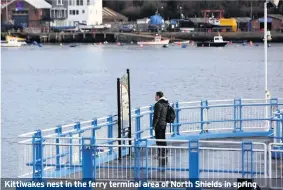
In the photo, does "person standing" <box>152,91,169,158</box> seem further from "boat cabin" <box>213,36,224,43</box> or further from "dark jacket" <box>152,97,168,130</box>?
"boat cabin" <box>213,36,224,43</box>

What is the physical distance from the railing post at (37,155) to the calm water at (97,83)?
496 inches

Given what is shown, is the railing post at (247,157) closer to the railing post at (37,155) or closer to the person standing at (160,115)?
the person standing at (160,115)

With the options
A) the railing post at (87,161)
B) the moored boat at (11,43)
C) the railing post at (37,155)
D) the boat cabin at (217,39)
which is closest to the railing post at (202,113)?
→ the railing post at (87,161)

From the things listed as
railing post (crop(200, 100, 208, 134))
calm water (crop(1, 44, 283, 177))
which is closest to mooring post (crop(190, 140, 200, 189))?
railing post (crop(200, 100, 208, 134))

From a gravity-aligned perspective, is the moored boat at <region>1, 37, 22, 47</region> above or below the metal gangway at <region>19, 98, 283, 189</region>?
below

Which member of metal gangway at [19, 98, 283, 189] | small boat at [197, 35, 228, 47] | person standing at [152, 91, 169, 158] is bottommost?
small boat at [197, 35, 228, 47]

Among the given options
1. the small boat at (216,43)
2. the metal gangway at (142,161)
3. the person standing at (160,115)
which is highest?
the person standing at (160,115)

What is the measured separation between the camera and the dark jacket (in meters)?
21.0

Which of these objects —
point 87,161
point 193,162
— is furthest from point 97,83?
point 193,162

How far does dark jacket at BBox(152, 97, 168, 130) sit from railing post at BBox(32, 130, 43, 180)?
3129mm

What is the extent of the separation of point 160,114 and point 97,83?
71.5 meters

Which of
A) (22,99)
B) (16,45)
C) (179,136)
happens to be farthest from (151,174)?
(16,45)

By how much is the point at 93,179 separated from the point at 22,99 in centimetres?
5528

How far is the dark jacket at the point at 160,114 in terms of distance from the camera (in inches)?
826
